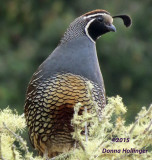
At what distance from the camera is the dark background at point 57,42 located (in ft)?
35.8

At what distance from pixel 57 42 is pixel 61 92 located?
723 centimetres

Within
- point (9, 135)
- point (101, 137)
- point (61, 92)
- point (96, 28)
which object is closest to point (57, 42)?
point (96, 28)

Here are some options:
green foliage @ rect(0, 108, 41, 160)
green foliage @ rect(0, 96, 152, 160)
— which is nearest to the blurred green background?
green foliage @ rect(0, 108, 41, 160)

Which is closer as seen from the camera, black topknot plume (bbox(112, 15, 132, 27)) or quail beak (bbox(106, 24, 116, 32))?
quail beak (bbox(106, 24, 116, 32))

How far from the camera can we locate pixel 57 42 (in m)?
10.8

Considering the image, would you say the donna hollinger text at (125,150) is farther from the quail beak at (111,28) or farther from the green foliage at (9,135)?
the quail beak at (111,28)

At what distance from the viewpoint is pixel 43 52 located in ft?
36.7

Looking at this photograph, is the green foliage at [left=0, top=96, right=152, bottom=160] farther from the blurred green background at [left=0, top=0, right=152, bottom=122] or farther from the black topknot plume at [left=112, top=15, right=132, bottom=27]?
the blurred green background at [left=0, top=0, right=152, bottom=122]

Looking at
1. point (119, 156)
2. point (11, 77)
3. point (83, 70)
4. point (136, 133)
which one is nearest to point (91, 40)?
point (83, 70)

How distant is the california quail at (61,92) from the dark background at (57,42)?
6.30 m

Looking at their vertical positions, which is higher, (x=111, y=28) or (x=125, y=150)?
(x=111, y=28)

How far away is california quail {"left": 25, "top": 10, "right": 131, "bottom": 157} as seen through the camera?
3621 millimetres

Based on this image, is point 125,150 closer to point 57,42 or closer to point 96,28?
point 96,28

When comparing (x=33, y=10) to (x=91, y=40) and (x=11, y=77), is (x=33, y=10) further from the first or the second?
(x=91, y=40)
